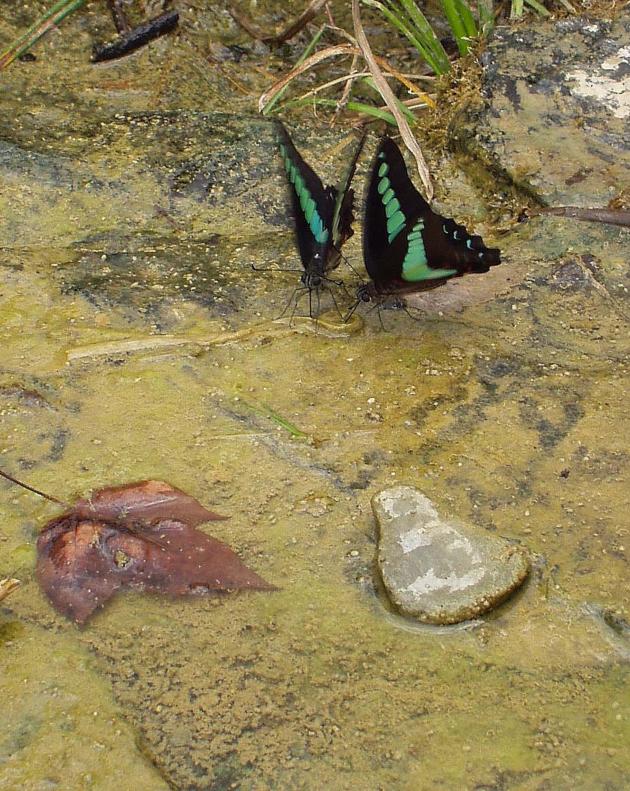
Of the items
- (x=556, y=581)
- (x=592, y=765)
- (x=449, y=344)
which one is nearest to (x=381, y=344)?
(x=449, y=344)

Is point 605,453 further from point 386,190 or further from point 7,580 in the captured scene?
point 7,580

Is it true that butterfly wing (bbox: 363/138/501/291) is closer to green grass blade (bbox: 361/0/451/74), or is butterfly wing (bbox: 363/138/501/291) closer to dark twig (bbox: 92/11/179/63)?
green grass blade (bbox: 361/0/451/74)

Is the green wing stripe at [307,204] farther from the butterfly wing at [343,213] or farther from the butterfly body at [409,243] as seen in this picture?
the butterfly body at [409,243]

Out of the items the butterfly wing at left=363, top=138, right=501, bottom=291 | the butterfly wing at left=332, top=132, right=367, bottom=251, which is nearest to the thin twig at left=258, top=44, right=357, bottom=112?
the butterfly wing at left=332, top=132, right=367, bottom=251

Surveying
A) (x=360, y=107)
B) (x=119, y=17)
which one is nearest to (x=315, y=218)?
(x=360, y=107)

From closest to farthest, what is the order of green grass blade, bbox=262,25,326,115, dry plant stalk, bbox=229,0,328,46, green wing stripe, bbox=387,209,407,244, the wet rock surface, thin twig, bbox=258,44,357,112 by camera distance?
green wing stripe, bbox=387,209,407,244
the wet rock surface
thin twig, bbox=258,44,357,112
green grass blade, bbox=262,25,326,115
dry plant stalk, bbox=229,0,328,46

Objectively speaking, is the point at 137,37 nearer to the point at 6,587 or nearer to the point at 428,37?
the point at 428,37

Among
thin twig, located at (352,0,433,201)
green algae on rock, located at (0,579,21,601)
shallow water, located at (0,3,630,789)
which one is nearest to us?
shallow water, located at (0,3,630,789)

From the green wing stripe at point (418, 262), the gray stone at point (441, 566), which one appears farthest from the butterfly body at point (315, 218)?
the gray stone at point (441, 566)
